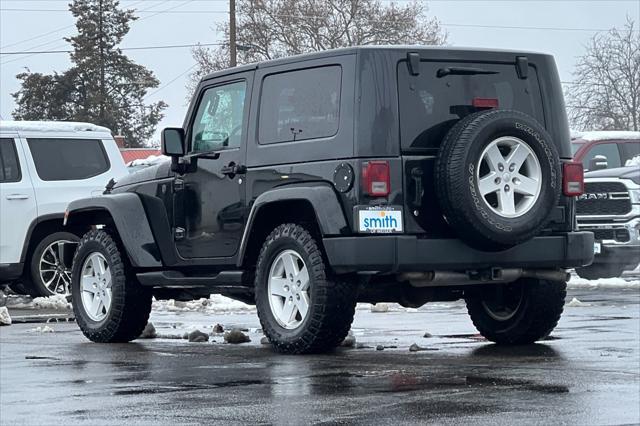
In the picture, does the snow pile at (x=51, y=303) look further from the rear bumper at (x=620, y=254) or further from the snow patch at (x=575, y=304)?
the rear bumper at (x=620, y=254)

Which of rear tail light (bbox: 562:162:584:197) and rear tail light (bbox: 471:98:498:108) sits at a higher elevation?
rear tail light (bbox: 471:98:498:108)

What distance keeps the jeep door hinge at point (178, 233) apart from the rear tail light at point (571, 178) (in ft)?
9.31

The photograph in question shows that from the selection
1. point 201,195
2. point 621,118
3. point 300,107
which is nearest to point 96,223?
point 201,195

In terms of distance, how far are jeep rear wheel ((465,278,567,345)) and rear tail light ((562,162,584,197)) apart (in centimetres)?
68

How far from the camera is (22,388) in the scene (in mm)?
7965

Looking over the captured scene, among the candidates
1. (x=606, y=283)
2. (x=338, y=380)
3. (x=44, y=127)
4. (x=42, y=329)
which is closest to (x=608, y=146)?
(x=606, y=283)

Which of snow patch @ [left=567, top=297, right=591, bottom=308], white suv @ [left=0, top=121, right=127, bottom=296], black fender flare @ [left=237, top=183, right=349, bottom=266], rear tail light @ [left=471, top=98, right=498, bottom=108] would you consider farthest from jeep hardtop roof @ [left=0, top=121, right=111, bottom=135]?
rear tail light @ [left=471, top=98, right=498, bottom=108]

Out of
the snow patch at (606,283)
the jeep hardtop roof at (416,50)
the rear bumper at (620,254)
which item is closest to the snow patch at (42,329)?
the jeep hardtop roof at (416,50)

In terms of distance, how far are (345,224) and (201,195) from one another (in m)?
1.83

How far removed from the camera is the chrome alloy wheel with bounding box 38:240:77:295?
1622cm

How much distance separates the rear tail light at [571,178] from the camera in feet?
32.6

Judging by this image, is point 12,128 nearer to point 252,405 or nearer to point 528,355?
point 528,355

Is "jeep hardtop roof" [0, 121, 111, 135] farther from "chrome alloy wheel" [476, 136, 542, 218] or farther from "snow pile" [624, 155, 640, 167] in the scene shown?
"chrome alloy wheel" [476, 136, 542, 218]

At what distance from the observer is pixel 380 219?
30.2 ft
